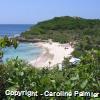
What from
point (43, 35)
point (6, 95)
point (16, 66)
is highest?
point (16, 66)

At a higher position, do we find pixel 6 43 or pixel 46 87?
pixel 6 43

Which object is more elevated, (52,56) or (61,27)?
(61,27)

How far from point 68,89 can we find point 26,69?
0.43 metres

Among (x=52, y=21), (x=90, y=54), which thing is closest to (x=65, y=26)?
(x=52, y=21)

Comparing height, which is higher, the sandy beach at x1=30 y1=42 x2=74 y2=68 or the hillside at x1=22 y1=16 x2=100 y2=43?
the hillside at x1=22 y1=16 x2=100 y2=43

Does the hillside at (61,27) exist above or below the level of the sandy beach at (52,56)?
above

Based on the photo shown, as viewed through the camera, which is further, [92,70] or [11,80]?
[92,70]

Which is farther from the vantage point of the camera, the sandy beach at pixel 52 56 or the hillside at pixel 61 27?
the hillside at pixel 61 27

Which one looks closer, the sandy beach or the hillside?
the sandy beach

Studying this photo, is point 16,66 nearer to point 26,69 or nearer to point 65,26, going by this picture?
point 26,69

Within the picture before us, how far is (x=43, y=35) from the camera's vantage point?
267 ft

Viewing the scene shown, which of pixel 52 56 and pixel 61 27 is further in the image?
pixel 61 27

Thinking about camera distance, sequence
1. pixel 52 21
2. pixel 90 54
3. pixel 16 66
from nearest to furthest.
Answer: pixel 16 66 < pixel 90 54 < pixel 52 21

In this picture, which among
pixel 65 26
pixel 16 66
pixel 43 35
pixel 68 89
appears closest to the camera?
pixel 68 89
